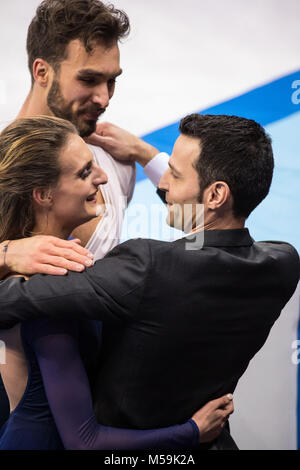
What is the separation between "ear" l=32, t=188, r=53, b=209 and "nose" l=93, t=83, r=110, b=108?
0.74 meters

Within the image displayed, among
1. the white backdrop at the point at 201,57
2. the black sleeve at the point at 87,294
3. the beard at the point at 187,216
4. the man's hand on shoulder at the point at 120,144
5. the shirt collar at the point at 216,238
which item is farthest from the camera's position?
the white backdrop at the point at 201,57

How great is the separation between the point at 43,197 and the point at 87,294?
0.36m

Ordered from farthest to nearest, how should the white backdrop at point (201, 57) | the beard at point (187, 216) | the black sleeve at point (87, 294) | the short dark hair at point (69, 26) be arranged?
the white backdrop at point (201, 57)
the short dark hair at point (69, 26)
the beard at point (187, 216)
the black sleeve at point (87, 294)

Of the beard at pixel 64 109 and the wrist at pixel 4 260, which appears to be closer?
the wrist at pixel 4 260

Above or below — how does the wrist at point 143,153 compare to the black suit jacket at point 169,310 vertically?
above

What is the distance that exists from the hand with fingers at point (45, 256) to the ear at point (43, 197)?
0.11m

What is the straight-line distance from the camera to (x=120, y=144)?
2.31m

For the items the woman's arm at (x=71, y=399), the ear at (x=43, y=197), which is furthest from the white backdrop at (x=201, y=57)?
the woman's arm at (x=71, y=399)

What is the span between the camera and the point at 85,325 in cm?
133

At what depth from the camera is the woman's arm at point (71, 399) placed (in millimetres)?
1243

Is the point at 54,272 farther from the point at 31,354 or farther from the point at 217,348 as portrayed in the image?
the point at 217,348

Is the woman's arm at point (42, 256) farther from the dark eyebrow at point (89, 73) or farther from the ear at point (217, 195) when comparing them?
the dark eyebrow at point (89, 73)

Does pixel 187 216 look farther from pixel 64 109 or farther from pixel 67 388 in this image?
pixel 64 109

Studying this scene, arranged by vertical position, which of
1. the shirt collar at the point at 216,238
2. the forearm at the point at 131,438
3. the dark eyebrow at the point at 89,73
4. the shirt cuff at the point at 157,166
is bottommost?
the forearm at the point at 131,438
